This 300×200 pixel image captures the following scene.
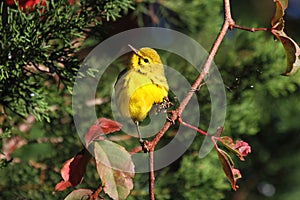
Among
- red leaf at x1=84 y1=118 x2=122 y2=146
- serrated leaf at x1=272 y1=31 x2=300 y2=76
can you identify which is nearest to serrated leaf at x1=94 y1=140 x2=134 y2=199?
red leaf at x1=84 y1=118 x2=122 y2=146

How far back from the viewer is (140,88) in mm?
521

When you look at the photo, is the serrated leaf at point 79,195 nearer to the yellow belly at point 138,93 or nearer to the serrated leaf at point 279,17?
the yellow belly at point 138,93

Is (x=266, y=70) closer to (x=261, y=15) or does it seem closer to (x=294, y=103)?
(x=294, y=103)

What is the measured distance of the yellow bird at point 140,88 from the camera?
506 millimetres

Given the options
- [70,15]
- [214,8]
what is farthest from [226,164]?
[214,8]

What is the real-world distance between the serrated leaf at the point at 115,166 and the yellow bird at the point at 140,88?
3cm

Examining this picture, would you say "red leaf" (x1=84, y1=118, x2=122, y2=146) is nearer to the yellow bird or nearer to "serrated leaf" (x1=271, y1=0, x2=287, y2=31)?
the yellow bird

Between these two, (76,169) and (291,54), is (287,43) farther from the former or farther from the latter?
(76,169)

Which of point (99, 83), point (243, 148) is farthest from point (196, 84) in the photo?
point (99, 83)

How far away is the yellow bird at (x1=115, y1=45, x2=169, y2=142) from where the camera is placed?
0.51 m

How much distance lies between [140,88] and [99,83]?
1.05 feet

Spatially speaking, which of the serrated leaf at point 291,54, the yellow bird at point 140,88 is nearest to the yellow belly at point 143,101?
the yellow bird at point 140,88

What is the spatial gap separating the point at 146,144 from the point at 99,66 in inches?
11.3

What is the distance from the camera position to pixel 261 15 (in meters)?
1.19
